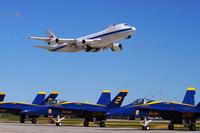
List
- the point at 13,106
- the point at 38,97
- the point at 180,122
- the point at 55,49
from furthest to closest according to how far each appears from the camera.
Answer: the point at 38,97 < the point at 13,106 < the point at 55,49 < the point at 180,122

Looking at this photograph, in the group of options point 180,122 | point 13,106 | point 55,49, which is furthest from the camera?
point 13,106

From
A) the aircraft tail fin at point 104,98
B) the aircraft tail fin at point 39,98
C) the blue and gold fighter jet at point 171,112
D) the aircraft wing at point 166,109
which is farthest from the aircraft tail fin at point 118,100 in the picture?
the aircraft tail fin at point 39,98

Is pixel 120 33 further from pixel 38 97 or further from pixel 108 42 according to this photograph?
pixel 38 97

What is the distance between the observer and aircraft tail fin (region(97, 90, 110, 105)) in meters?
49.8

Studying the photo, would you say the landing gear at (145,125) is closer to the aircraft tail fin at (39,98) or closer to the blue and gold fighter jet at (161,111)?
the blue and gold fighter jet at (161,111)

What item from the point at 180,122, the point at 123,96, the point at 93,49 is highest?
the point at 93,49

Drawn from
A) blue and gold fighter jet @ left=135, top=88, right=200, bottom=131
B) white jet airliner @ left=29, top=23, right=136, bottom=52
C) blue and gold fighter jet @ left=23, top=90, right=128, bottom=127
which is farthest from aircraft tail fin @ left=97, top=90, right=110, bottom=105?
blue and gold fighter jet @ left=135, top=88, right=200, bottom=131

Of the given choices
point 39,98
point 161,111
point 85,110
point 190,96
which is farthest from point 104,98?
point 39,98

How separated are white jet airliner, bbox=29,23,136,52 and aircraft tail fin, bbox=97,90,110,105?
5.84 metres

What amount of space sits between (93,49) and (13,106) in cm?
1720

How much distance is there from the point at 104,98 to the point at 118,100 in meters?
2.17

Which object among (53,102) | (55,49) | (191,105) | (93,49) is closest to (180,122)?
(191,105)

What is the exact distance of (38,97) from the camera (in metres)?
63.1

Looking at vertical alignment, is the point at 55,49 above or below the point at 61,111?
above
